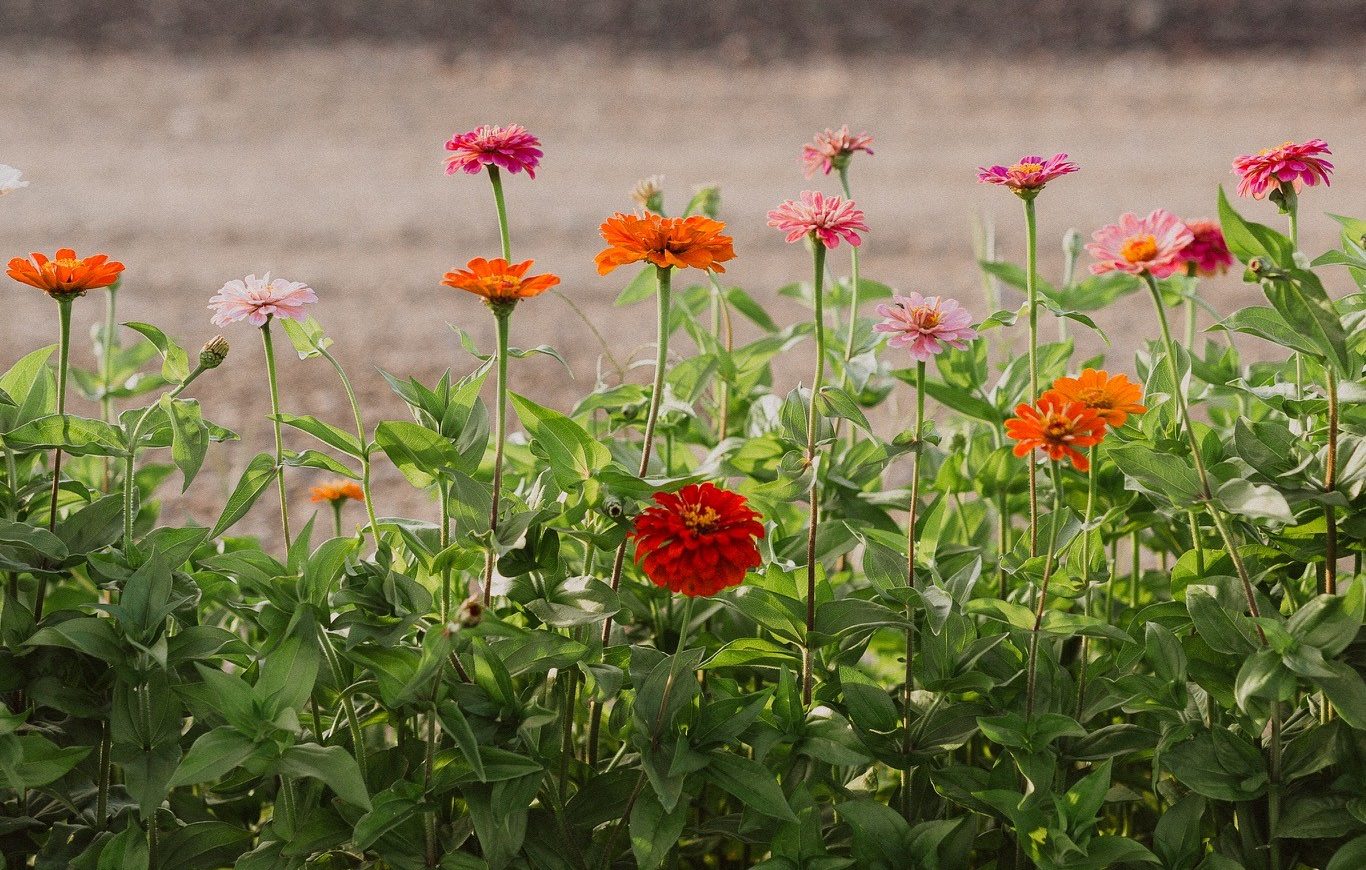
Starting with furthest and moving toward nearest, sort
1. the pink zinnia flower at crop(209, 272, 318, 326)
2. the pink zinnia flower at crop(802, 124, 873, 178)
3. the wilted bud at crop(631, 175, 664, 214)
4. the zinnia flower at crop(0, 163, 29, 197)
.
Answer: the wilted bud at crop(631, 175, 664, 214)
the pink zinnia flower at crop(802, 124, 873, 178)
the zinnia flower at crop(0, 163, 29, 197)
the pink zinnia flower at crop(209, 272, 318, 326)

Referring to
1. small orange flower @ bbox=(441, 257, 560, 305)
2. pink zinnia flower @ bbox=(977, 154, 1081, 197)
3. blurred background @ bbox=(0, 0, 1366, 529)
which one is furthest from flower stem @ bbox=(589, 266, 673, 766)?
blurred background @ bbox=(0, 0, 1366, 529)

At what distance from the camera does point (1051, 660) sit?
55.7 inches

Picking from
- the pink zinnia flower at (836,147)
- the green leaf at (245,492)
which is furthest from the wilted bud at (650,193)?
the green leaf at (245,492)

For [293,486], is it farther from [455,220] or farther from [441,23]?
[441,23]

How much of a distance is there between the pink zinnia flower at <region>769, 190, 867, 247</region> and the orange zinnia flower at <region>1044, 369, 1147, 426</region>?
0.85ft

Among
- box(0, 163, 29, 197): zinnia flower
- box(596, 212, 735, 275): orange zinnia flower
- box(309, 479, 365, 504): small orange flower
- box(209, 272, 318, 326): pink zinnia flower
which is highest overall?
box(0, 163, 29, 197): zinnia flower

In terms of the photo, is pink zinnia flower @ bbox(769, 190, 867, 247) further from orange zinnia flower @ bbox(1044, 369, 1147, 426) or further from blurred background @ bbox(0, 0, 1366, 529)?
blurred background @ bbox(0, 0, 1366, 529)

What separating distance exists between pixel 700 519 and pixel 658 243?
0.27m

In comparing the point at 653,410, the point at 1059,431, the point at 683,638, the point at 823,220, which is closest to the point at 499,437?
the point at 653,410

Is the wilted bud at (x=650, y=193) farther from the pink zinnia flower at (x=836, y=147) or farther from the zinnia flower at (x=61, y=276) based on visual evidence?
the zinnia flower at (x=61, y=276)

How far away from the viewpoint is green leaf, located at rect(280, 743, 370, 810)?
3.93 ft

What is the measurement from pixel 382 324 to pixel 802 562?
261 cm

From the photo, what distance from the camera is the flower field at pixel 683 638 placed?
126cm

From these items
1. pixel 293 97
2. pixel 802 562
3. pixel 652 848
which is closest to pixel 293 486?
pixel 802 562
